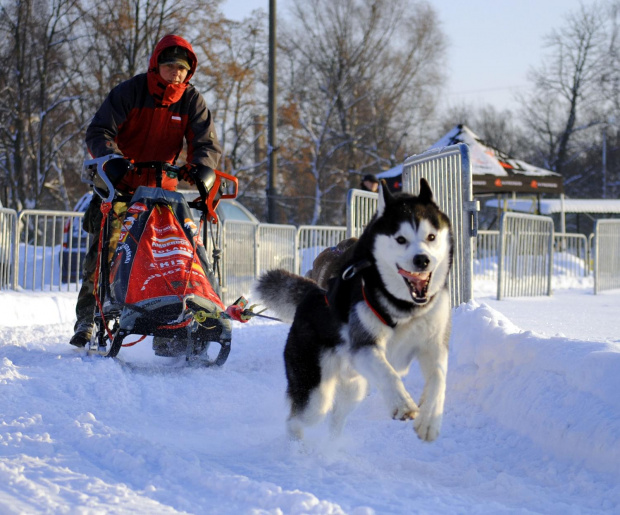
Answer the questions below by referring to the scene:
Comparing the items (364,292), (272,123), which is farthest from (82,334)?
(272,123)

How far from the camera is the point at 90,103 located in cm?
1936

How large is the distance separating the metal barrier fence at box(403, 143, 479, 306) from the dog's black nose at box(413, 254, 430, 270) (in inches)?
110

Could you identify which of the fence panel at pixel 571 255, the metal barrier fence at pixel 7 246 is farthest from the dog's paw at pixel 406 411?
the fence panel at pixel 571 255

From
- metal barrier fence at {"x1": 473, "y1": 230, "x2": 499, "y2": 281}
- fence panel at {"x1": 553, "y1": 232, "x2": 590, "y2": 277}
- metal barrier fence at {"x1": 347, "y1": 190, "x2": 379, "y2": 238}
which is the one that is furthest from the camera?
fence panel at {"x1": 553, "y1": 232, "x2": 590, "y2": 277}

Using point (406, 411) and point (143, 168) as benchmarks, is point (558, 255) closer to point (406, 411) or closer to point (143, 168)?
point (143, 168)

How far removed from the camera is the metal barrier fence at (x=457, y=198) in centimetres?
572

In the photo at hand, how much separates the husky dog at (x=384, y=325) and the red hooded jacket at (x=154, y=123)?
1.96 m

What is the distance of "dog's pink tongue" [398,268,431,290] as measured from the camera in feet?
10.0

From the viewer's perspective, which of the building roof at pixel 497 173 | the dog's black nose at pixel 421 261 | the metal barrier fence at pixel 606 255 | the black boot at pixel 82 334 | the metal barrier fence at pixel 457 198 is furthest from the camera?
the building roof at pixel 497 173

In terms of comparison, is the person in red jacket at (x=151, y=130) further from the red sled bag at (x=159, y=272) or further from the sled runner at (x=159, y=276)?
the red sled bag at (x=159, y=272)

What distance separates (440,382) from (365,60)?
81.0ft

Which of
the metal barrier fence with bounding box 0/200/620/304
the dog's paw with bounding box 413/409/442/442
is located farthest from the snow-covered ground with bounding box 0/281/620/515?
the metal barrier fence with bounding box 0/200/620/304

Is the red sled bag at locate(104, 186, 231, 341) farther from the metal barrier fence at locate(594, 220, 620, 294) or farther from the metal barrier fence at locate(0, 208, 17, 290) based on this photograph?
the metal barrier fence at locate(594, 220, 620, 294)

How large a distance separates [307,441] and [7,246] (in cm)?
582
